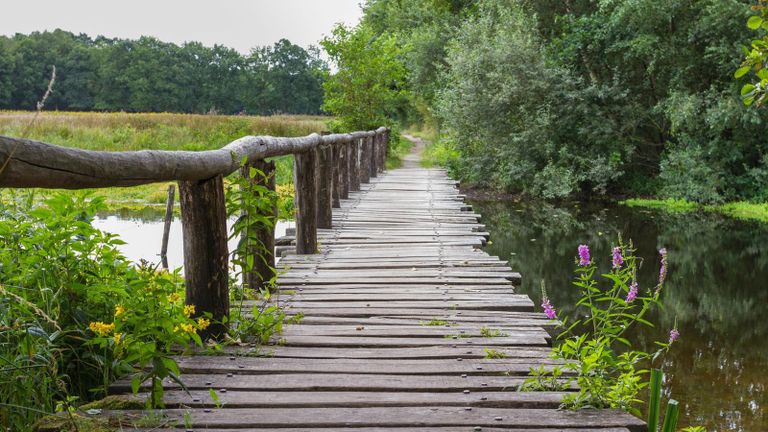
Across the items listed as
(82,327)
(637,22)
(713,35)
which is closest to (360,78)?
(637,22)

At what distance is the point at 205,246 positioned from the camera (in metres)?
3.79

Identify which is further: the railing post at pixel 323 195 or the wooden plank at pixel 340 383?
the railing post at pixel 323 195

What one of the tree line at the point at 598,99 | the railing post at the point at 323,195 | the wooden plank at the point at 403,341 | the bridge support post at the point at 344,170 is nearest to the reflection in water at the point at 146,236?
the bridge support post at the point at 344,170

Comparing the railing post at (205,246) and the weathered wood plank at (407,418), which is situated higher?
the railing post at (205,246)

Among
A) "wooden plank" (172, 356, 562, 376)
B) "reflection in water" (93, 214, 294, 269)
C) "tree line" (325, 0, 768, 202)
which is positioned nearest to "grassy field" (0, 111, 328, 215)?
"reflection in water" (93, 214, 294, 269)

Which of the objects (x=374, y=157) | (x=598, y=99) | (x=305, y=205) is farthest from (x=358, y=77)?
(x=305, y=205)

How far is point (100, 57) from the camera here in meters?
78.3

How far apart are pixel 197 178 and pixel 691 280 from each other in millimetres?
9325

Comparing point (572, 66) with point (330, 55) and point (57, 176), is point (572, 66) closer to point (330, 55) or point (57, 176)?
point (330, 55)

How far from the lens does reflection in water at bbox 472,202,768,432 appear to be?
6949 millimetres

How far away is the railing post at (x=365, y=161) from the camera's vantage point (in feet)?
50.6

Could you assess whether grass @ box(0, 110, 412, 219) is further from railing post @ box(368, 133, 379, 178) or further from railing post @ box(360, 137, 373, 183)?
railing post @ box(360, 137, 373, 183)

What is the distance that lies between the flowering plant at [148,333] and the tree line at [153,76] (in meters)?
55.4

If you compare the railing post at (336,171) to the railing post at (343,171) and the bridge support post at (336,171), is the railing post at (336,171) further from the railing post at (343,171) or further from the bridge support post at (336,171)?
the railing post at (343,171)
